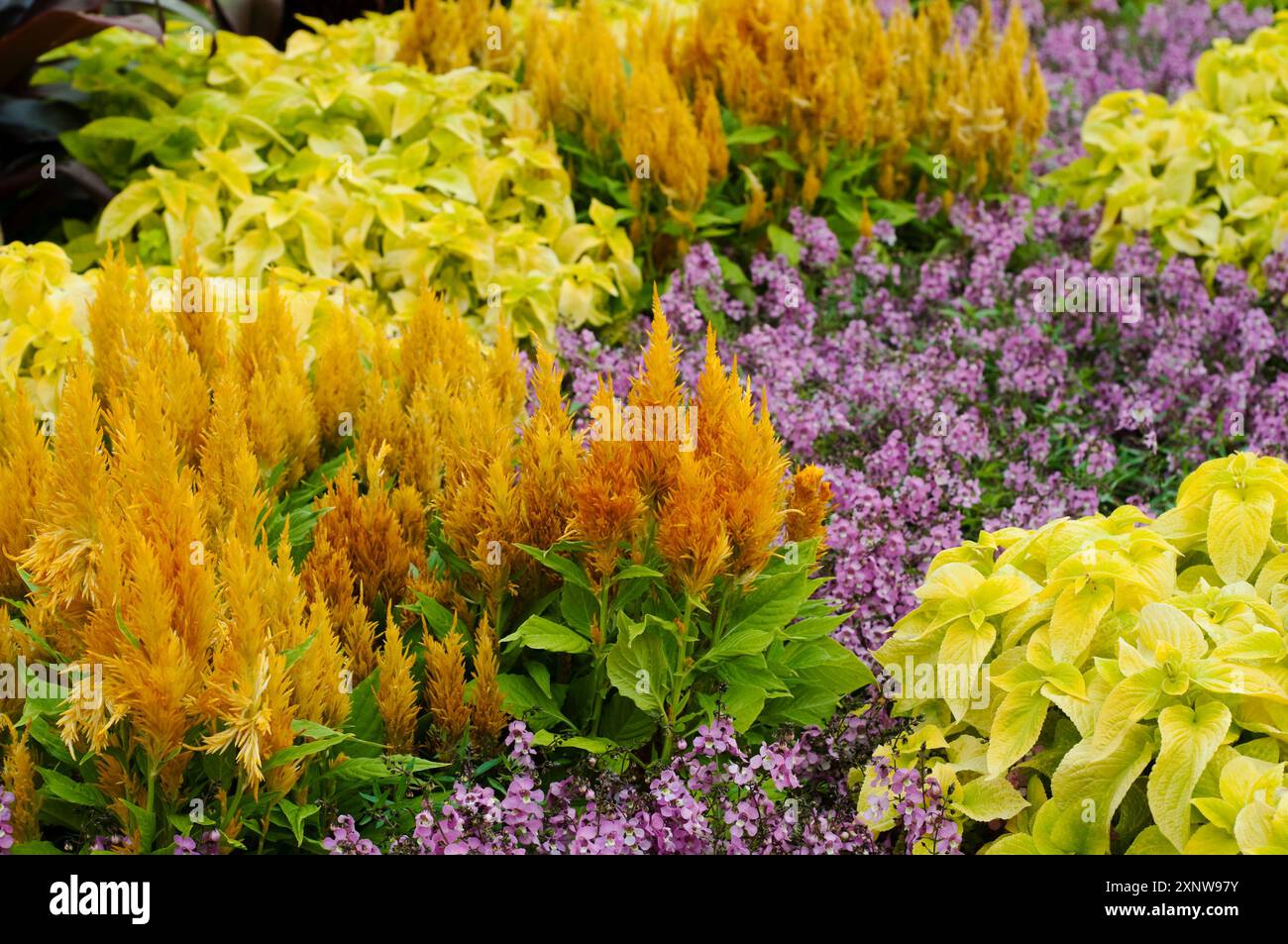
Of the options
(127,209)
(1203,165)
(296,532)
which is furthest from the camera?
(1203,165)

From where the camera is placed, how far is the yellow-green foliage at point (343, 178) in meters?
4.68

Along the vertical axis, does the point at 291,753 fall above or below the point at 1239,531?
below

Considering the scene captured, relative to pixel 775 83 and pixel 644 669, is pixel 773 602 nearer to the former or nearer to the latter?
pixel 644 669

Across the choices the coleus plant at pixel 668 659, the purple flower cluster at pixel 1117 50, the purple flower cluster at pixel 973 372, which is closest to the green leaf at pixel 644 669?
the coleus plant at pixel 668 659

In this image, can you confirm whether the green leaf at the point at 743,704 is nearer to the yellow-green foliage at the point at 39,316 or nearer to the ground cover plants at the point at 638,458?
the ground cover plants at the point at 638,458

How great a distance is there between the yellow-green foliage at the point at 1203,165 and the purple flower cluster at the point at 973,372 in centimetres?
21

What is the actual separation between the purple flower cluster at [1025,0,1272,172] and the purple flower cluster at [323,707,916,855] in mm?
4515

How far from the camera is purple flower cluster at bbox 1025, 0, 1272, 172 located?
6.90 metres

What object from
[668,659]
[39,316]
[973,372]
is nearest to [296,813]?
[668,659]

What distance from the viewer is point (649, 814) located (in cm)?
253

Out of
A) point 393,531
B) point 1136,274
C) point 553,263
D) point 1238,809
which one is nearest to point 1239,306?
point 1136,274

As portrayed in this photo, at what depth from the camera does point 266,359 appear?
331 cm

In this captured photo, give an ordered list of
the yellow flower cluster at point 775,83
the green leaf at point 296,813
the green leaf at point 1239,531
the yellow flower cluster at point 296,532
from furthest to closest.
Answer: the yellow flower cluster at point 775,83, the green leaf at point 1239,531, the green leaf at point 296,813, the yellow flower cluster at point 296,532

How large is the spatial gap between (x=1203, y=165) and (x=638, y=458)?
3807 millimetres
